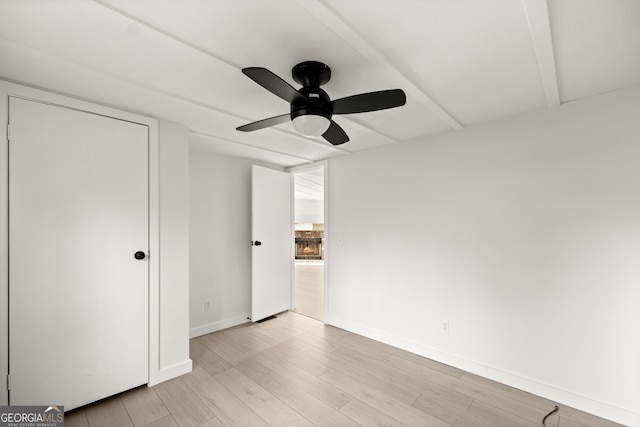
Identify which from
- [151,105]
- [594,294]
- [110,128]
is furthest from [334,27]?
[594,294]

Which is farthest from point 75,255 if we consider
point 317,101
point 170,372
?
point 317,101

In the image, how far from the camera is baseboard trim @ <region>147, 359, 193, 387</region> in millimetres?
2312

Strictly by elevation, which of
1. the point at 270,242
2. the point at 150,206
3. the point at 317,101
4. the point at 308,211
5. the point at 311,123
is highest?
the point at 317,101

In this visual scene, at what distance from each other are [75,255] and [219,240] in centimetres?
165

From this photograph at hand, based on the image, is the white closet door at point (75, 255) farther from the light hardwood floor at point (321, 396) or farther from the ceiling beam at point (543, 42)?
the ceiling beam at point (543, 42)

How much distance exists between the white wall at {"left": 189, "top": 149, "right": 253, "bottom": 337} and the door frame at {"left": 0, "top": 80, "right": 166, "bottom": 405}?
0.94m

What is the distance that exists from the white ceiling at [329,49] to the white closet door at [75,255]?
32cm

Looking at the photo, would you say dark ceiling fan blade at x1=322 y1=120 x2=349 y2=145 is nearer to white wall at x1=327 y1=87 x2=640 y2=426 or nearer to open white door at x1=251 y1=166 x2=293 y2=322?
white wall at x1=327 y1=87 x2=640 y2=426

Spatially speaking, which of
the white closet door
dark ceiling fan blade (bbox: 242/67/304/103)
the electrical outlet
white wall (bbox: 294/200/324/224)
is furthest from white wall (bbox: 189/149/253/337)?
white wall (bbox: 294/200/324/224)

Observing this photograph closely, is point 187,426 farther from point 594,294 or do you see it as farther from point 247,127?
point 594,294

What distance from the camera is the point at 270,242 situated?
3951 millimetres

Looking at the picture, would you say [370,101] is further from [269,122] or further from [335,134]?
[269,122]

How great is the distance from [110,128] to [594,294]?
383 centimetres

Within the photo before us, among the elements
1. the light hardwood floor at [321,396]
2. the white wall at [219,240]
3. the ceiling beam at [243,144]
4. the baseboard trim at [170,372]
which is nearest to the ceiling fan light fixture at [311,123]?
the ceiling beam at [243,144]
